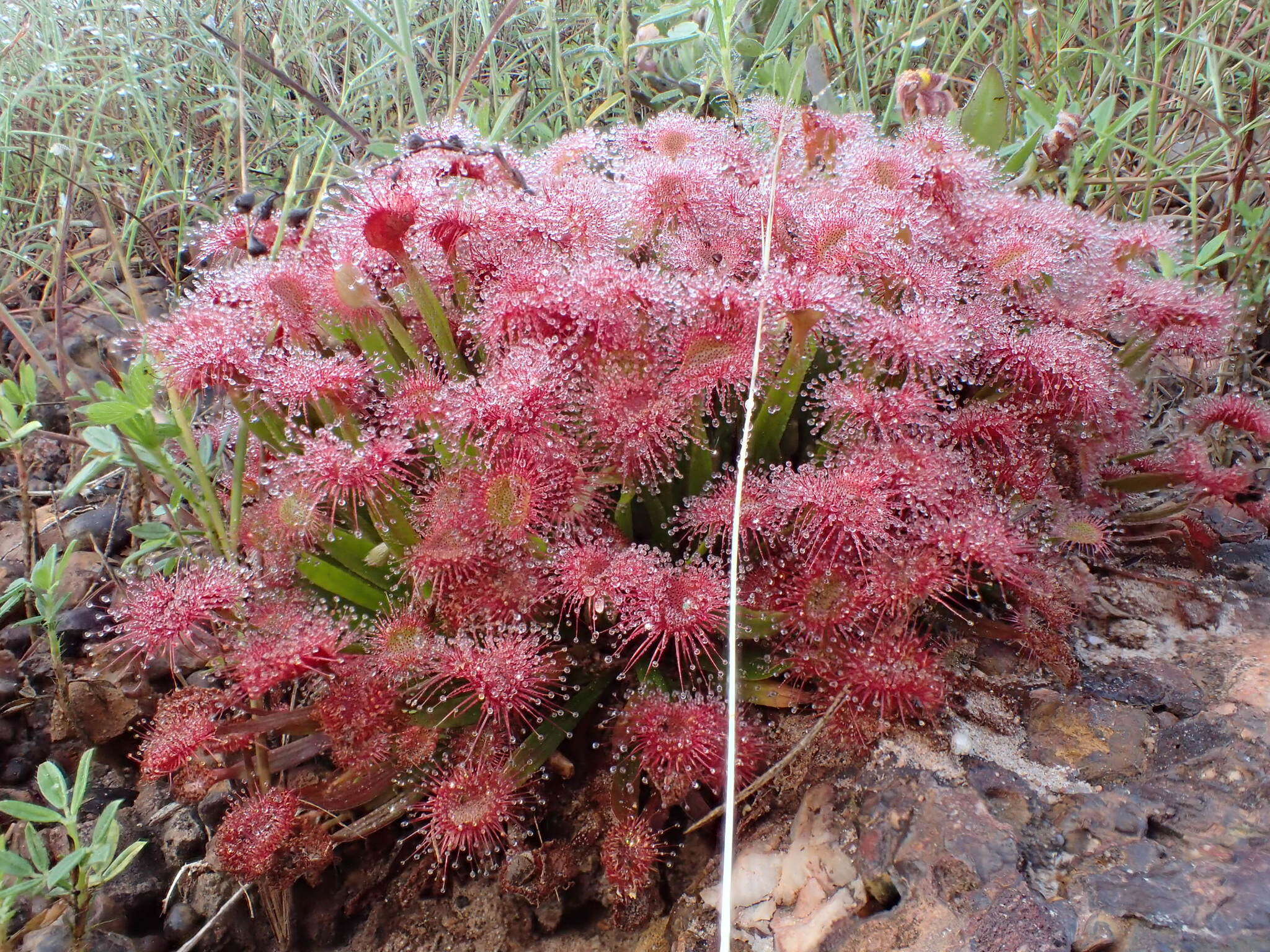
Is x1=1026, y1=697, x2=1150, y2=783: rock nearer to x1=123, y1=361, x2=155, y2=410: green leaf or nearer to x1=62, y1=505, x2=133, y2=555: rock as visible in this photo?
x1=123, y1=361, x2=155, y2=410: green leaf

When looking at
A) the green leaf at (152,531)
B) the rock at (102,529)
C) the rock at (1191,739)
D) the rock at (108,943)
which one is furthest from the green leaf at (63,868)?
the rock at (1191,739)

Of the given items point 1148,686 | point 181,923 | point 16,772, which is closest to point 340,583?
point 181,923

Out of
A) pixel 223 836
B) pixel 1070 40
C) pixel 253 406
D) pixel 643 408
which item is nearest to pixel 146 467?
pixel 253 406

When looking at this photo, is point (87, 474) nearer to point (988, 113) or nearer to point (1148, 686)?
point (1148, 686)

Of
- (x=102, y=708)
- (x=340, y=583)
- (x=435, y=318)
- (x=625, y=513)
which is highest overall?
(x=435, y=318)

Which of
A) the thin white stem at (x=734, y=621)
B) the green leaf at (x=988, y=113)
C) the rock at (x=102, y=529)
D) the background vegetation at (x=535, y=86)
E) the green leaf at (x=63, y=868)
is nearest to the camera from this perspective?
the thin white stem at (x=734, y=621)

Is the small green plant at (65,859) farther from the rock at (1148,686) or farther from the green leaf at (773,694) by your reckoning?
the rock at (1148,686)

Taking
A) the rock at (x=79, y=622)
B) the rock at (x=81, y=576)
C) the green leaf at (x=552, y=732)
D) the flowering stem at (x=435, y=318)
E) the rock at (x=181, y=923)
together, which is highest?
the flowering stem at (x=435, y=318)
